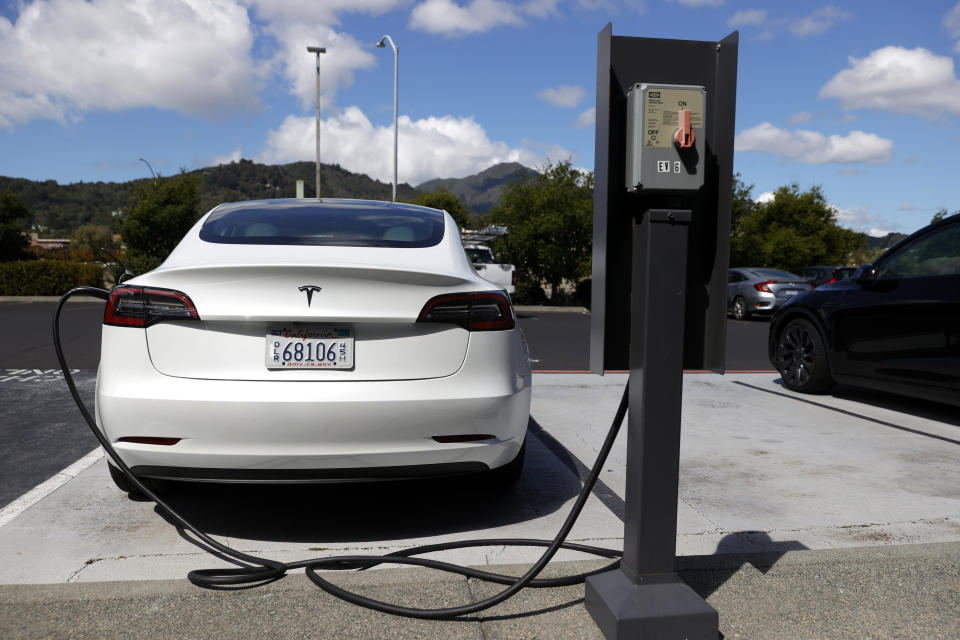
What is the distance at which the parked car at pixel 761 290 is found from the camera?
17.9m

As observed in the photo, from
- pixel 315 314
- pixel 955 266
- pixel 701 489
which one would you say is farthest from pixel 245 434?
pixel 955 266

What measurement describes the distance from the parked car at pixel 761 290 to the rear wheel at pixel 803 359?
1106cm

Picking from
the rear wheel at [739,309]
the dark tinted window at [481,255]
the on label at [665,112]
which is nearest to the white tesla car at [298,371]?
the on label at [665,112]

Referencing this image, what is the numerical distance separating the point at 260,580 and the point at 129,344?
1.07m

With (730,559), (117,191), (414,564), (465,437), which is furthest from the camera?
(117,191)

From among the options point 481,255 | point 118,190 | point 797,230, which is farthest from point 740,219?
point 118,190

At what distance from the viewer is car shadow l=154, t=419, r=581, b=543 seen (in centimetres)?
337

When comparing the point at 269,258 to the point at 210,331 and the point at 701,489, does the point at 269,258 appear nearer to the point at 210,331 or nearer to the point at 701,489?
the point at 210,331

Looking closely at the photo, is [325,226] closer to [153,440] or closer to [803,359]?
[153,440]

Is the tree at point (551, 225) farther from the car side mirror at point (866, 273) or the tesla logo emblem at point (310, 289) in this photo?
the tesla logo emblem at point (310, 289)

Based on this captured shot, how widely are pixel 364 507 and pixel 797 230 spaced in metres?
45.0

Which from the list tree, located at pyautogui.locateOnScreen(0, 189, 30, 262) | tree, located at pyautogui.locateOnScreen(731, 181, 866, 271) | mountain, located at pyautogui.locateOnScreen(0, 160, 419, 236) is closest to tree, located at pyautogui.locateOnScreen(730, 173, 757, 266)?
tree, located at pyautogui.locateOnScreen(731, 181, 866, 271)

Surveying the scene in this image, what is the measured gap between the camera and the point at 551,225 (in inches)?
863

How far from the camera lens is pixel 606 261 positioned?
7.88 feet
